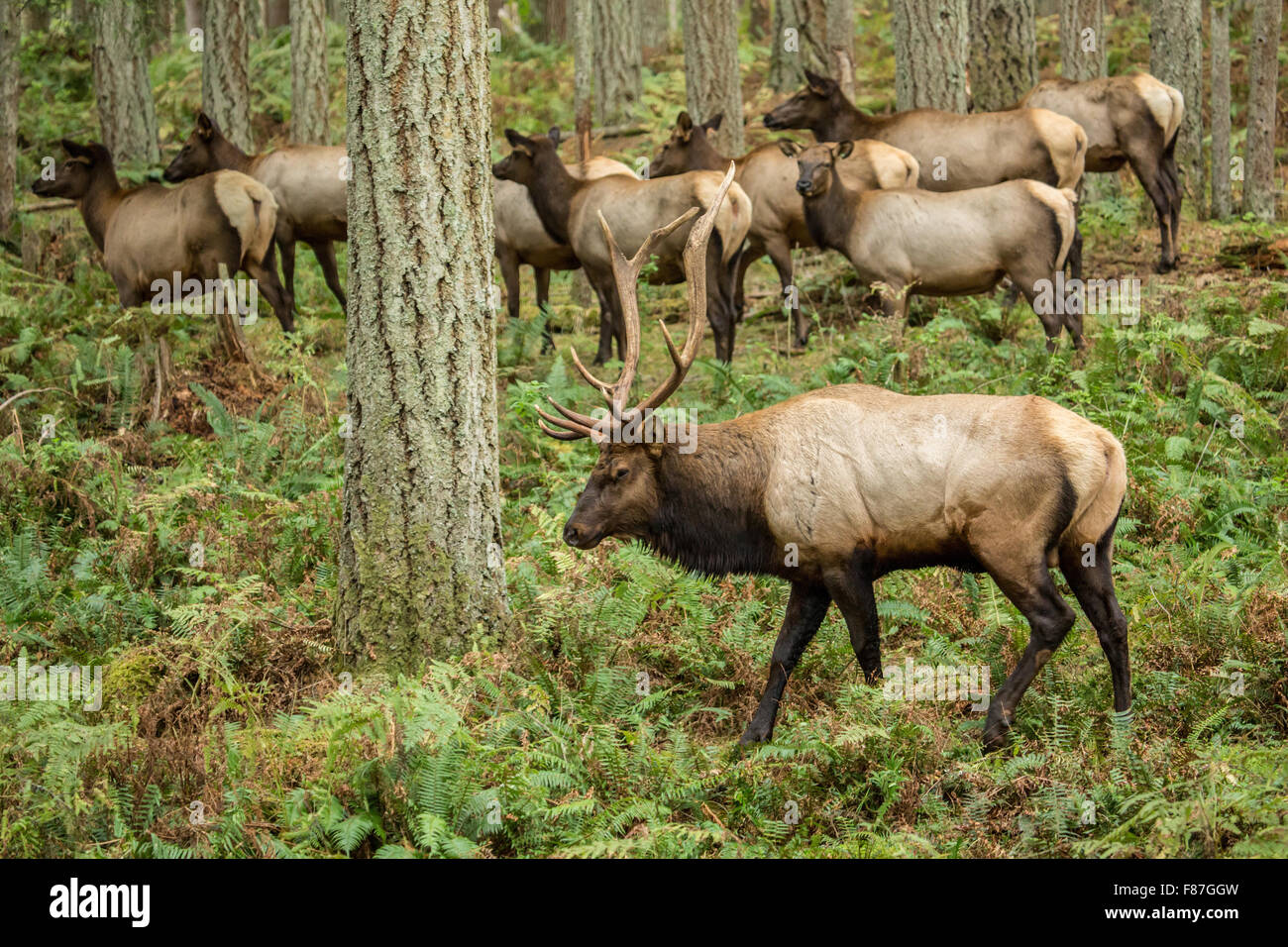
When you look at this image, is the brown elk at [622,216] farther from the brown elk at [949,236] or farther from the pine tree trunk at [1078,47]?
the pine tree trunk at [1078,47]

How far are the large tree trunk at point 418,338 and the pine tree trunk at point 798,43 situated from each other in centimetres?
963

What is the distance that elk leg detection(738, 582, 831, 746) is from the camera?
660 cm

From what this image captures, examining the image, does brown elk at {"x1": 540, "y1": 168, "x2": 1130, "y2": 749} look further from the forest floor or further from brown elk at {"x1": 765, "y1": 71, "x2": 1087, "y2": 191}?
brown elk at {"x1": 765, "y1": 71, "x2": 1087, "y2": 191}

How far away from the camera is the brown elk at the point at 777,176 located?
43.8ft

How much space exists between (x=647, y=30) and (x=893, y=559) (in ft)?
93.4

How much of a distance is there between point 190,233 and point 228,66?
4.99 m

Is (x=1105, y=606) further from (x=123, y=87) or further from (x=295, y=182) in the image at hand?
(x=123, y=87)

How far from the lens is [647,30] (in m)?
32.4

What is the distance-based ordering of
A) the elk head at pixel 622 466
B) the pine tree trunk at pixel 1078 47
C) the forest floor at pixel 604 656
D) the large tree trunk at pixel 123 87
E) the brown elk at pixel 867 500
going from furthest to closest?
1. the pine tree trunk at pixel 1078 47
2. the large tree trunk at pixel 123 87
3. the elk head at pixel 622 466
4. the brown elk at pixel 867 500
5. the forest floor at pixel 604 656

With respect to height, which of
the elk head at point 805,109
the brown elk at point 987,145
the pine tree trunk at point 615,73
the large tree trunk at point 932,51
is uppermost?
the pine tree trunk at point 615,73

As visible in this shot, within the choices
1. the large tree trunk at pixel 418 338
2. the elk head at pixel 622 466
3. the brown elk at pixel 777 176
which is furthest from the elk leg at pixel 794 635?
the brown elk at pixel 777 176

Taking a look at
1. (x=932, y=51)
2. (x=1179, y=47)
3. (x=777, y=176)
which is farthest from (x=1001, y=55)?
(x=777, y=176)

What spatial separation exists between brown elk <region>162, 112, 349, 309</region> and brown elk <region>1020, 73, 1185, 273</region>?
7.99 meters

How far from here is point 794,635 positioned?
6.72 meters
